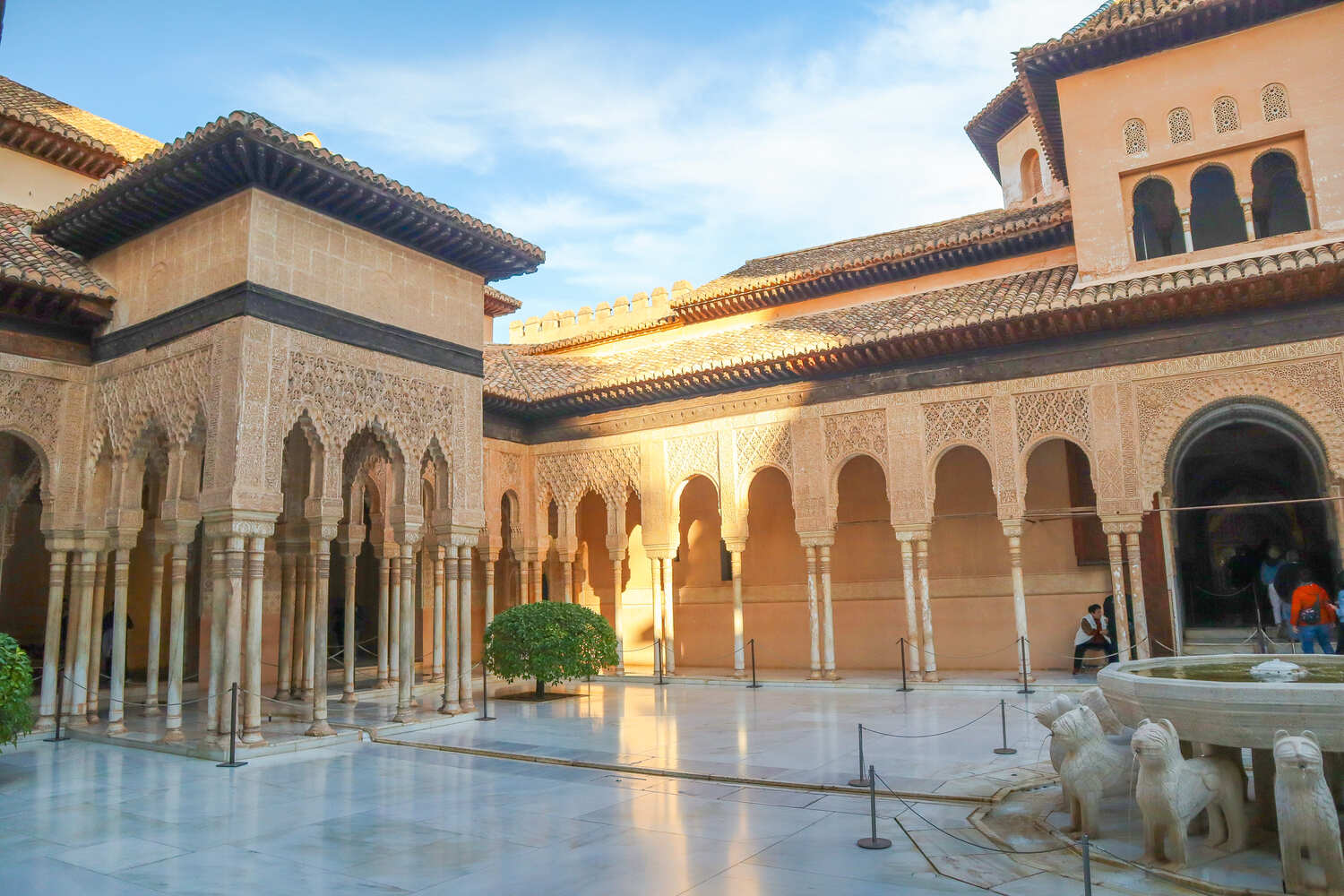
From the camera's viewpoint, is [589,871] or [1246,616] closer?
[589,871]

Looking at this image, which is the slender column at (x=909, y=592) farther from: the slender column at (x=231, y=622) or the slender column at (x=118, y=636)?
the slender column at (x=118, y=636)

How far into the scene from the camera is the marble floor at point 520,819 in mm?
4727

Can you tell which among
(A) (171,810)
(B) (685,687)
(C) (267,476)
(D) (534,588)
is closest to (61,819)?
(A) (171,810)

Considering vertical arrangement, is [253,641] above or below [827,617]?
above

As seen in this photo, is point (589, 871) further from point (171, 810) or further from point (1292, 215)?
point (1292, 215)

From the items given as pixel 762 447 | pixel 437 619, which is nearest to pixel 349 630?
pixel 437 619

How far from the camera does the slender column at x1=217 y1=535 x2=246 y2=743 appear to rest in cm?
884

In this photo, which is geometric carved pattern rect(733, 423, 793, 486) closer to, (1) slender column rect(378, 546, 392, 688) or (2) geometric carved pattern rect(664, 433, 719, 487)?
(2) geometric carved pattern rect(664, 433, 719, 487)

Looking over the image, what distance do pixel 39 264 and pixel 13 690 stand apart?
5167mm

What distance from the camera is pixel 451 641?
11.2m

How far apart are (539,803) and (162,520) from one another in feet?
19.9

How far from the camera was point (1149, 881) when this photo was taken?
4.37m

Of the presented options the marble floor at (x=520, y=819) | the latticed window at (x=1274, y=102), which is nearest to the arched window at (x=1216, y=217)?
the latticed window at (x=1274, y=102)

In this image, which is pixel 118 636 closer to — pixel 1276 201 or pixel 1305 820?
pixel 1305 820
